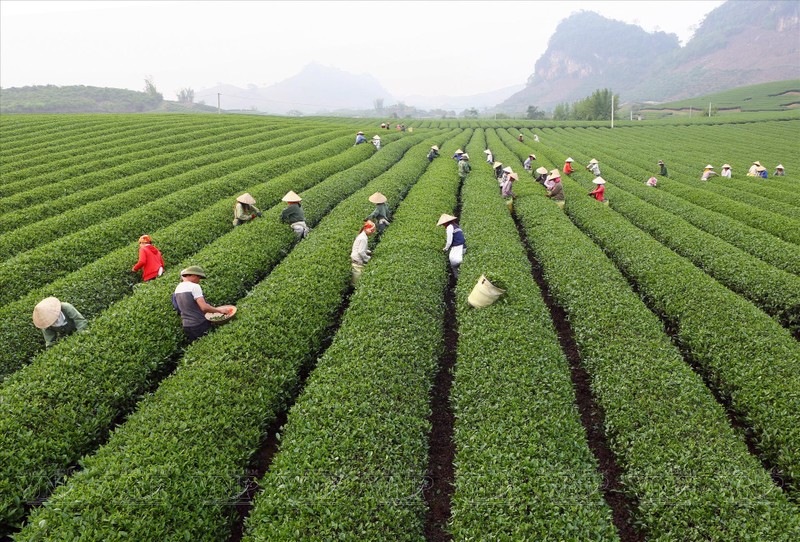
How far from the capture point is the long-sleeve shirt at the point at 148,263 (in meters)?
11.3

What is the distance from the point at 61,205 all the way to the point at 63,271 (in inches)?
311

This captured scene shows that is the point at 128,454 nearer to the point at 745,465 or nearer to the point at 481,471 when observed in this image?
the point at 481,471

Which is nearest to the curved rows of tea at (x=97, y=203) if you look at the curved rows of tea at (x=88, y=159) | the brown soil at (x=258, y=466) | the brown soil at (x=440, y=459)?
the curved rows of tea at (x=88, y=159)

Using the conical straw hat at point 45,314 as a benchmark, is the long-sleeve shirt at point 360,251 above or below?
above

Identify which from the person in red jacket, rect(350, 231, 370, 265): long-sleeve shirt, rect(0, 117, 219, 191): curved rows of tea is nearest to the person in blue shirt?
rect(350, 231, 370, 265): long-sleeve shirt

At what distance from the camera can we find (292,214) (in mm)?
15383

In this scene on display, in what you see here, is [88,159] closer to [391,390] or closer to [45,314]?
[45,314]

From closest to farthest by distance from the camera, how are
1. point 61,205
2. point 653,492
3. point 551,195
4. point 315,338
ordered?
point 653,492, point 315,338, point 61,205, point 551,195

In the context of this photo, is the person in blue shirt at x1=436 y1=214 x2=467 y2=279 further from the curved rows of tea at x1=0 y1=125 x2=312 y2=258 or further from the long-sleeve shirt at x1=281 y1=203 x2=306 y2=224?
the curved rows of tea at x1=0 y1=125 x2=312 y2=258

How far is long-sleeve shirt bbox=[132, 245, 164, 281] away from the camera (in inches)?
444

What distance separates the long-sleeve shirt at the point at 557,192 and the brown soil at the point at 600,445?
32.5 ft

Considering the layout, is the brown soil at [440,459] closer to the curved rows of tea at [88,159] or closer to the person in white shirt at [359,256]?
the person in white shirt at [359,256]

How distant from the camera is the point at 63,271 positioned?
1202 centimetres

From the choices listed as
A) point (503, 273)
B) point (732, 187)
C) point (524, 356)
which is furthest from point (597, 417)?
point (732, 187)
